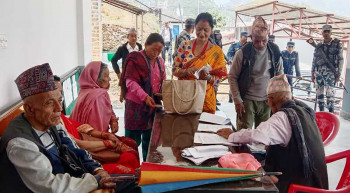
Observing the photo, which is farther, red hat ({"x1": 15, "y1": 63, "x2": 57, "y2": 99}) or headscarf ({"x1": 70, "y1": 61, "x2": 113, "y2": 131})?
headscarf ({"x1": 70, "y1": 61, "x2": 113, "y2": 131})

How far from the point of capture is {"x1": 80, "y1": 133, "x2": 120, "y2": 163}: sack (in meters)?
2.13

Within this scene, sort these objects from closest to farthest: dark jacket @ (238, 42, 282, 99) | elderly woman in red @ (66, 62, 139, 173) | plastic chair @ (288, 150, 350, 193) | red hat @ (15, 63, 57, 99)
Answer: red hat @ (15, 63, 57, 99)
plastic chair @ (288, 150, 350, 193)
elderly woman in red @ (66, 62, 139, 173)
dark jacket @ (238, 42, 282, 99)

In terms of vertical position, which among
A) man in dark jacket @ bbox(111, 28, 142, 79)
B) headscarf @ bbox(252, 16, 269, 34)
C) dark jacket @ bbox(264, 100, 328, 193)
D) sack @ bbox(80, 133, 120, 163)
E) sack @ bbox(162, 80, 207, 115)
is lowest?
sack @ bbox(80, 133, 120, 163)

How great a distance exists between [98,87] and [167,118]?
0.61 m

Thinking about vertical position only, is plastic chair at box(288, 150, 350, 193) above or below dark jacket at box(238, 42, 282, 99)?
below

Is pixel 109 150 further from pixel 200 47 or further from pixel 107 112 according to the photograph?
pixel 200 47

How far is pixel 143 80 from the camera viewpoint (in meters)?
2.71

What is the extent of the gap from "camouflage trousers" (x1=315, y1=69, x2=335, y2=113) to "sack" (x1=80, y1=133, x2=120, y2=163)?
15.4 ft

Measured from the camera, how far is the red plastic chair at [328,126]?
233cm

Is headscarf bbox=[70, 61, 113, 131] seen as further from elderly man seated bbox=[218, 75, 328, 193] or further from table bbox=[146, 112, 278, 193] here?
elderly man seated bbox=[218, 75, 328, 193]

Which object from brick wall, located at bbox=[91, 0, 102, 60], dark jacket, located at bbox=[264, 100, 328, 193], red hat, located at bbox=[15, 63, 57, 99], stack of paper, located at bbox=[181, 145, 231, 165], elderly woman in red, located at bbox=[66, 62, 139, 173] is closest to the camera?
red hat, located at bbox=[15, 63, 57, 99]

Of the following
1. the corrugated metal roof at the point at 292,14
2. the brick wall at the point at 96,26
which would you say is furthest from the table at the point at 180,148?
the corrugated metal roof at the point at 292,14

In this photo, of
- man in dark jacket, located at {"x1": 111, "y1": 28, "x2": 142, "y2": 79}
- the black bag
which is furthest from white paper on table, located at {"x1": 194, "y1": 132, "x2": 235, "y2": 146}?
man in dark jacket, located at {"x1": 111, "y1": 28, "x2": 142, "y2": 79}

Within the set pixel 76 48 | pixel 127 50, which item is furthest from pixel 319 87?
pixel 76 48
